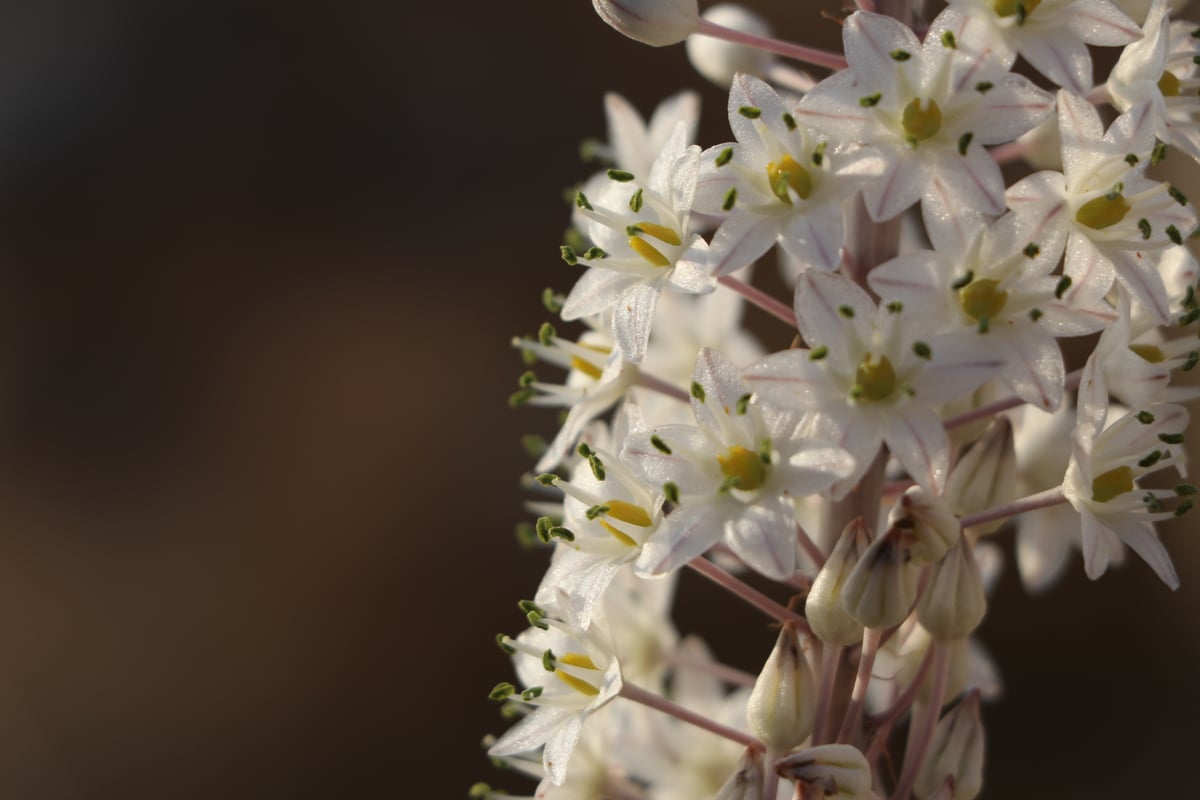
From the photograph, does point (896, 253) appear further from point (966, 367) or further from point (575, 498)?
point (575, 498)

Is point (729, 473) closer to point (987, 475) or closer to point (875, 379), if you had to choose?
point (875, 379)

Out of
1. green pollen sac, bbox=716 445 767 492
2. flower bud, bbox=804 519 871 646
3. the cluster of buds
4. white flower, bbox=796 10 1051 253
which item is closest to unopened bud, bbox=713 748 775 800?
the cluster of buds

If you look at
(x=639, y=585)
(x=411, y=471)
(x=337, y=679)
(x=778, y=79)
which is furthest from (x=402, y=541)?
(x=778, y=79)

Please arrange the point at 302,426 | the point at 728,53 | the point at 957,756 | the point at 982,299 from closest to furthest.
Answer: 1. the point at 982,299
2. the point at 957,756
3. the point at 728,53
4. the point at 302,426

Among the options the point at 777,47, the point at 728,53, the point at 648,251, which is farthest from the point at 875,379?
the point at 728,53

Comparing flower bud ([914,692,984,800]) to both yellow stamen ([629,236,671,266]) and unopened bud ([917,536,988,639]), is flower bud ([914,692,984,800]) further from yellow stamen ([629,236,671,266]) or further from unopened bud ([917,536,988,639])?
yellow stamen ([629,236,671,266])
